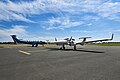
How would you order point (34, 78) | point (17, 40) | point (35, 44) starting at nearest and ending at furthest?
point (34, 78) < point (35, 44) < point (17, 40)

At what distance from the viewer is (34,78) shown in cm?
751

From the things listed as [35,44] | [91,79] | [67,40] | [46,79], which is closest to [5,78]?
[46,79]

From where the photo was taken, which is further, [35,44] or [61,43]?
[35,44]

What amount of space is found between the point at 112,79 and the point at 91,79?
0.91 meters

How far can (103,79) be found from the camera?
710 cm

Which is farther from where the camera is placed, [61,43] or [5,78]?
[61,43]

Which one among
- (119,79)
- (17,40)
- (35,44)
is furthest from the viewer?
(17,40)

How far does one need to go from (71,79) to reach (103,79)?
56.0 inches

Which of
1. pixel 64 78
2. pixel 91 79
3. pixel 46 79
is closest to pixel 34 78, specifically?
pixel 46 79

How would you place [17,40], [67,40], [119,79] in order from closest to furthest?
[119,79], [67,40], [17,40]

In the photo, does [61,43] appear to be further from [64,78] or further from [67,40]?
[64,78]

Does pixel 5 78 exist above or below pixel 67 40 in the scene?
below

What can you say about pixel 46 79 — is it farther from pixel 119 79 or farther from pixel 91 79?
pixel 119 79

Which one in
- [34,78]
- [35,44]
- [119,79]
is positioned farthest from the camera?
[35,44]
